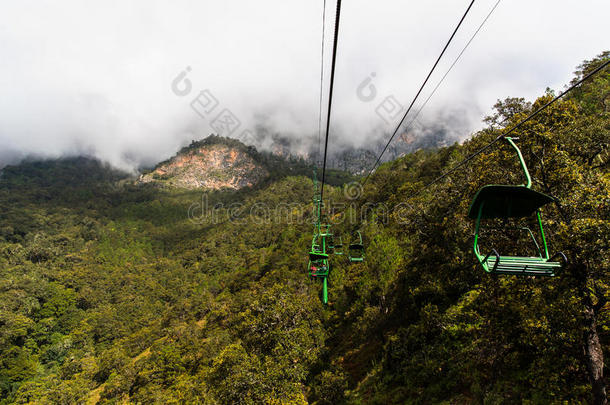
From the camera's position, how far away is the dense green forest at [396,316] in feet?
23.4

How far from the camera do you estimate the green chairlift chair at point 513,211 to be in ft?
13.9

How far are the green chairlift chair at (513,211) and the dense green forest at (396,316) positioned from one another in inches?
110

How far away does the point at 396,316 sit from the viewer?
23.0 m

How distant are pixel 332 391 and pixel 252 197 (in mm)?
165021

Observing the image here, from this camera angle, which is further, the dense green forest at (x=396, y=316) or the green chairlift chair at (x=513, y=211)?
the dense green forest at (x=396, y=316)

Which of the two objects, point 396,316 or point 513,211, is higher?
point 513,211

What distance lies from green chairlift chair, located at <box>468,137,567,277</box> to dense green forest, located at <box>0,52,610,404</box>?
2784 millimetres

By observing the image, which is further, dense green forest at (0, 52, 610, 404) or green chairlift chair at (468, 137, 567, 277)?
dense green forest at (0, 52, 610, 404)

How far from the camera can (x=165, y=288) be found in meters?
96.2

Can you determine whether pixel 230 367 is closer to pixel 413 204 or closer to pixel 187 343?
pixel 413 204

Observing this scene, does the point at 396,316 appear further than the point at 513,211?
Yes

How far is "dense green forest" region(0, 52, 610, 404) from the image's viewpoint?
23.4ft

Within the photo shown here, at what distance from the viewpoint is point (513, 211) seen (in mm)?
4871

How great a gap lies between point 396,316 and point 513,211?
2118 centimetres
